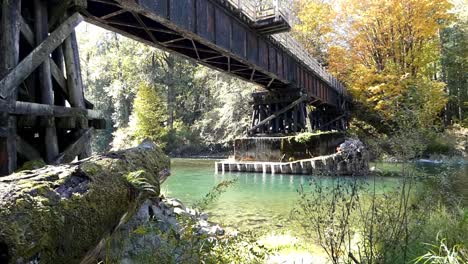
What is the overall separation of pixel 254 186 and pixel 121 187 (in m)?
11.1

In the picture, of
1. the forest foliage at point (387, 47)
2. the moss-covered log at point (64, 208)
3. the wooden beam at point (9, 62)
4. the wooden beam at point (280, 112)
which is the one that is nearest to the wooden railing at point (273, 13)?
the wooden beam at point (280, 112)

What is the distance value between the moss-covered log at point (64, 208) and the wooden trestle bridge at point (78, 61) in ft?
6.12

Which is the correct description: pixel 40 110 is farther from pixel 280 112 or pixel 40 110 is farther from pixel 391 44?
pixel 391 44

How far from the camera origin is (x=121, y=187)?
8.02 feet

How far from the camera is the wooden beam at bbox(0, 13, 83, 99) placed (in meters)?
3.71

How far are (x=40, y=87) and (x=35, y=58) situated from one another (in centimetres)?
39

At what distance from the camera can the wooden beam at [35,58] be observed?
371 centimetres

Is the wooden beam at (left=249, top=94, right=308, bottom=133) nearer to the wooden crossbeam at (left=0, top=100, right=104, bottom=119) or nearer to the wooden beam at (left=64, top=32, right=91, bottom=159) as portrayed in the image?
the wooden beam at (left=64, top=32, right=91, bottom=159)

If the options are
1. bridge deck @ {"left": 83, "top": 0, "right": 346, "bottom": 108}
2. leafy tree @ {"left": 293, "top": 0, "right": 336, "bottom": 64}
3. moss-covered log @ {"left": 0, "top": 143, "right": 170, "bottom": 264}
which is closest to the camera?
moss-covered log @ {"left": 0, "top": 143, "right": 170, "bottom": 264}

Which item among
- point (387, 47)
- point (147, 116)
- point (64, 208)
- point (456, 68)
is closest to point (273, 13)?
point (64, 208)

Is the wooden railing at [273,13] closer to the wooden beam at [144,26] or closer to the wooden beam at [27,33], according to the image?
the wooden beam at [144,26]

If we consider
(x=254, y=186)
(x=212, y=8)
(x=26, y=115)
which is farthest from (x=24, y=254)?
(x=254, y=186)

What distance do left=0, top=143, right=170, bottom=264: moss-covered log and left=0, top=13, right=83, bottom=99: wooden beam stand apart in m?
1.79

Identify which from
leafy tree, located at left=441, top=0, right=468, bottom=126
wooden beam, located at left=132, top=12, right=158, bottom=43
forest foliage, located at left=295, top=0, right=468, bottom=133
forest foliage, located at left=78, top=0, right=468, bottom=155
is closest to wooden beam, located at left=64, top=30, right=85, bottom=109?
wooden beam, located at left=132, top=12, right=158, bottom=43
